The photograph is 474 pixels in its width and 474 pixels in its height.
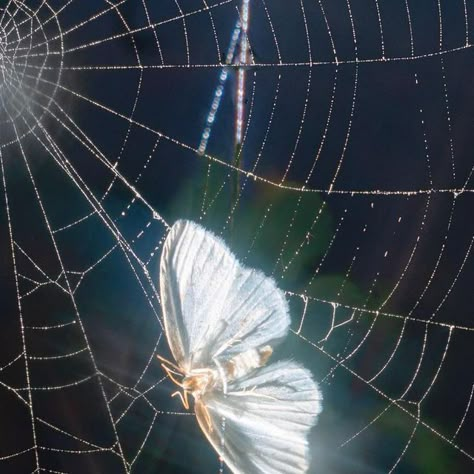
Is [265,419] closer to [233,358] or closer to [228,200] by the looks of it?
[233,358]

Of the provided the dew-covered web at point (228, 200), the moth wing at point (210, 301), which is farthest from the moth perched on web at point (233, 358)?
the dew-covered web at point (228, 200)

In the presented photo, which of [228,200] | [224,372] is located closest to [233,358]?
[224,372]

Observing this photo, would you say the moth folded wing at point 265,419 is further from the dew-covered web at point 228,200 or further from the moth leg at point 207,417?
the dew-covered web at point 228,200

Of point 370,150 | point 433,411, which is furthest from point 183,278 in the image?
point 433,411

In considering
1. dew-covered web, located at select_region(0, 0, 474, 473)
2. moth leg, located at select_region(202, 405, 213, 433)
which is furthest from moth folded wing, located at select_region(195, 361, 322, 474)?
dew-covered web, located at select_region(0, 0, 474, 473)

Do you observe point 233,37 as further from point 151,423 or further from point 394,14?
point 151,423

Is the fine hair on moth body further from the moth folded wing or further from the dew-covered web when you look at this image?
the dew-covered web

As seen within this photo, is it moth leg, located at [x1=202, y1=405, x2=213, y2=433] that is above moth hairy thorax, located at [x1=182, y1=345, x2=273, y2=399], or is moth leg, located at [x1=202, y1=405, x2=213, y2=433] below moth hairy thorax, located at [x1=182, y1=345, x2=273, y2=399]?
below
